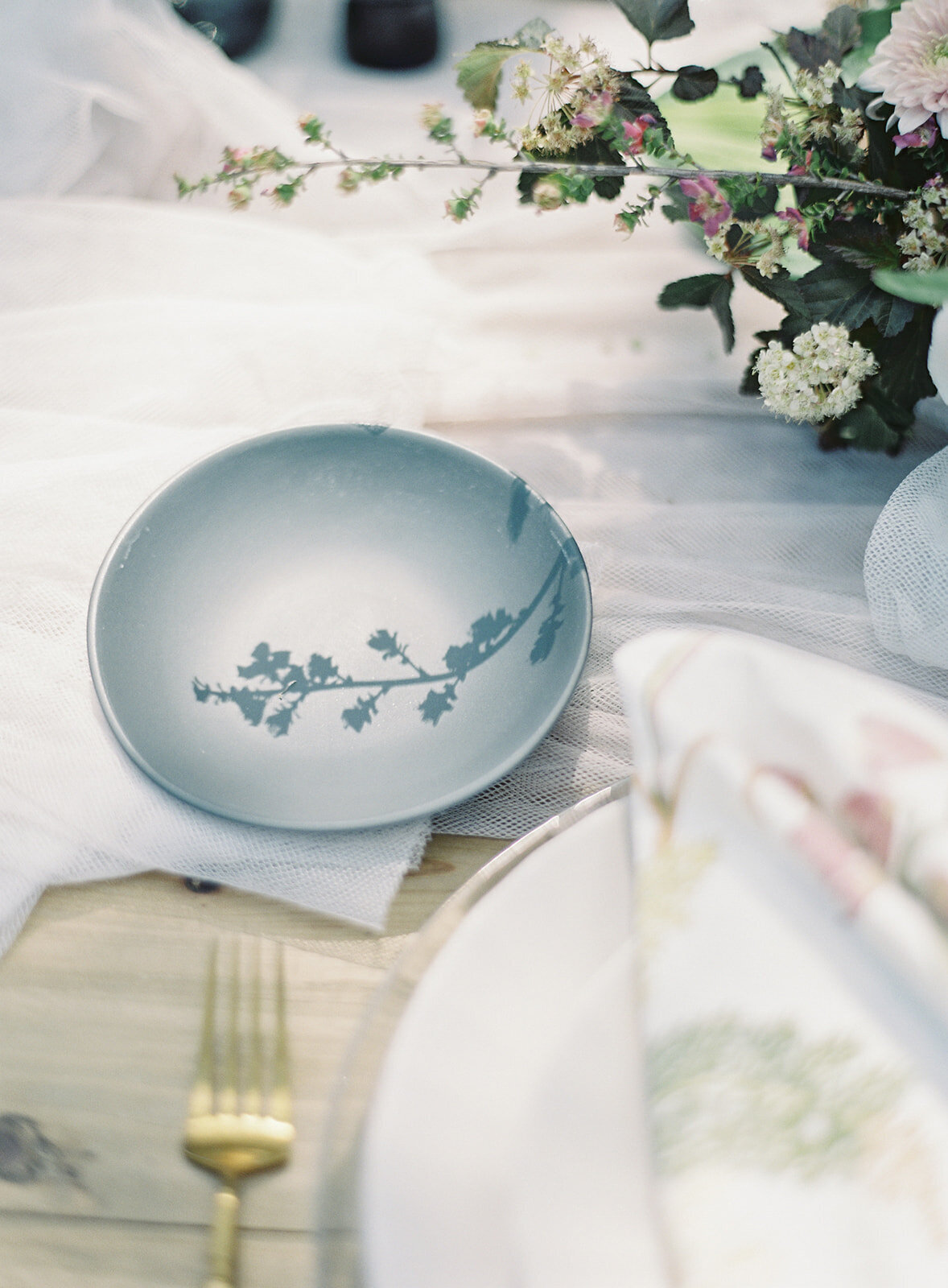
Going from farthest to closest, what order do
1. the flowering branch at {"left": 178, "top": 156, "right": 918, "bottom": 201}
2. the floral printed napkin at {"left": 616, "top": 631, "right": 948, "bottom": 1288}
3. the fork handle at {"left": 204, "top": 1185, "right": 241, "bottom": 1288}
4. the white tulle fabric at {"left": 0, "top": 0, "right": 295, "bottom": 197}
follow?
the white tulle fabric at {"left": 0, "top": 0, "right": 295, "bottom": 197} → the flowering branch at {"left": 178, "top": 156, "right": 918, "bottom": 201} → the fork handle at {"left": 204, "top": 1185, "right": 241, "bottom": 1288} → the floral printed napkin at {"left": 616, "top": 631, "right": 948, "bottom": 1288}

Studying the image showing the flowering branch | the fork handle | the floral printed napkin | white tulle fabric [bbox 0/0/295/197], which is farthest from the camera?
white tulle fabric [bbox 0/0/295/197]

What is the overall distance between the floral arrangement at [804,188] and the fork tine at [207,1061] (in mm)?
395

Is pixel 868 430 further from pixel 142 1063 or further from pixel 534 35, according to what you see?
pixel 142 1063

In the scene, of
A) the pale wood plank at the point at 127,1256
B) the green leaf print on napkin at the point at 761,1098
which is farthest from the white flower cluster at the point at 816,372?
the pale wood plank at the point at 127,1256

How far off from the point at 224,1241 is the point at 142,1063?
8 cm

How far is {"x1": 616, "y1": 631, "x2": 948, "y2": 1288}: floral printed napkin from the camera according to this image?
268 mm

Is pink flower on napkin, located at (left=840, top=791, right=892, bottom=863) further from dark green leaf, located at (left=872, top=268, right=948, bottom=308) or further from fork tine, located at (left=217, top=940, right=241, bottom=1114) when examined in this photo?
fork tine, located at (left=217, top=940, right=241, bottom=1114)

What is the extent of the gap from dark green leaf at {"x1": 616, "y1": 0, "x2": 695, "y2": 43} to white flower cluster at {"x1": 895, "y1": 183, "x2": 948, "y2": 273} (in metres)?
0.16

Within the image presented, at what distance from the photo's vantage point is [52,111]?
667 millimetres

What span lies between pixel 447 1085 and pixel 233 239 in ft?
1.87

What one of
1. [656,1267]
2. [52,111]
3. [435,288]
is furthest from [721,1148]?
[52,111]

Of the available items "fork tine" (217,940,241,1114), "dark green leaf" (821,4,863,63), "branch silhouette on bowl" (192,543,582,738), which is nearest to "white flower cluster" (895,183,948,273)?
"dark green leaf" (821,4,863,63)

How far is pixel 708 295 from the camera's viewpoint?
538 millimetres

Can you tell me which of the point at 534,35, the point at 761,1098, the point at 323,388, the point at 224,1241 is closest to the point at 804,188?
the point at 534,35
